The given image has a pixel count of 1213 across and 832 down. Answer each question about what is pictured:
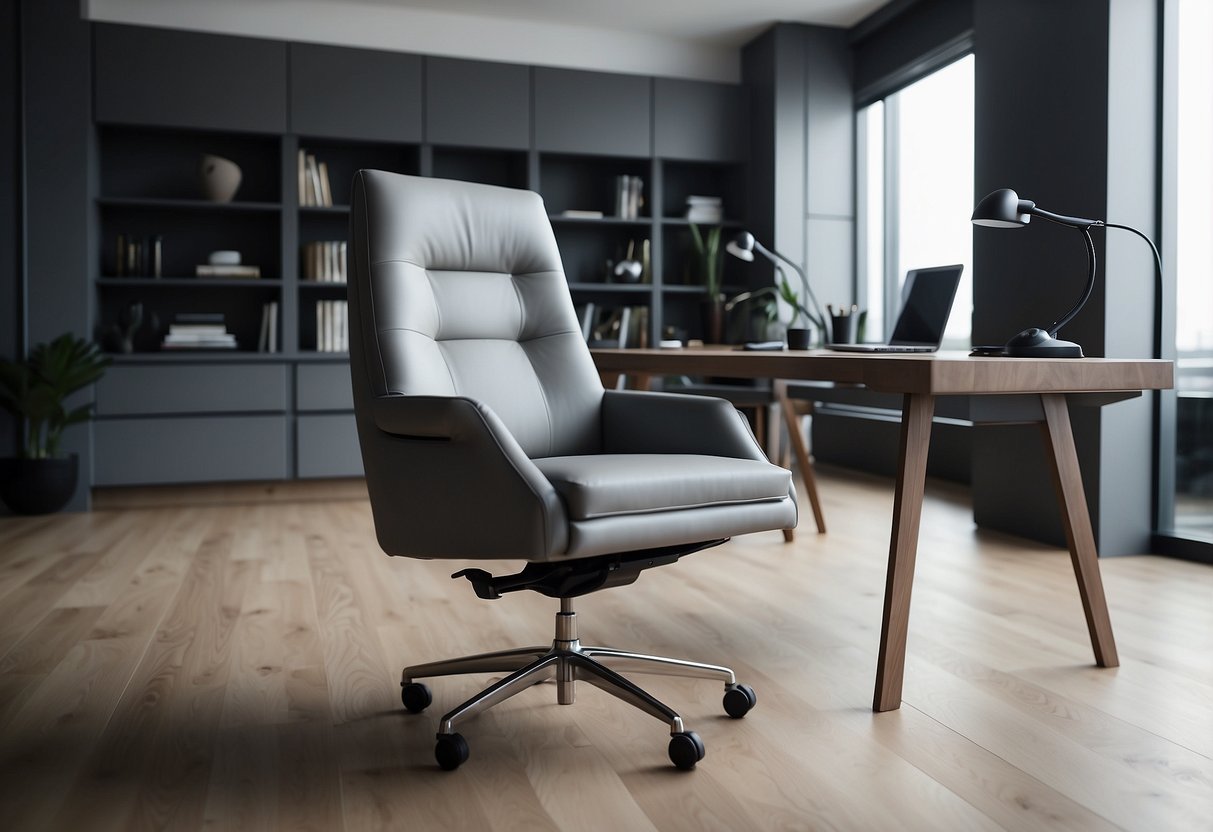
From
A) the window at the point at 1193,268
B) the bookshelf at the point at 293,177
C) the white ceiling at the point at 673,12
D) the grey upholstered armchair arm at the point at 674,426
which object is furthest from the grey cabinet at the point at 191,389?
the window at the point at 1193,268

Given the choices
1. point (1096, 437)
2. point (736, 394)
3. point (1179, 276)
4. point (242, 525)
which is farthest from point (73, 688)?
point (1179, 276)

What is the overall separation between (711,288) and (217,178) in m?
2.51

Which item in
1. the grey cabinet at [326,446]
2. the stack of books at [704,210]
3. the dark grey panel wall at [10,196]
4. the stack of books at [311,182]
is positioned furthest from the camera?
the stack of books at [704,210]

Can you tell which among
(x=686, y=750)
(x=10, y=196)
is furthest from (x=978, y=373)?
(x=10, y=196)

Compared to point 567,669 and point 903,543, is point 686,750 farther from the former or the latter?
point 903,543

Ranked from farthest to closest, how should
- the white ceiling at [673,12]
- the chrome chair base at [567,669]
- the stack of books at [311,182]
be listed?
the white ceiling at [673,12] → the stack of books at [311,182] → the chrome chair base at [567,669]

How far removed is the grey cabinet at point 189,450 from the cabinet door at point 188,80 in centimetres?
134

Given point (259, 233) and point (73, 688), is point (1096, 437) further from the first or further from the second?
point (259, 233)

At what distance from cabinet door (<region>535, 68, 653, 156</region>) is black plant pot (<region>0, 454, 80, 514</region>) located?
2.65m

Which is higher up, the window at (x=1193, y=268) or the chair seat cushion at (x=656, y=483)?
the window at (x=1193, y=268)

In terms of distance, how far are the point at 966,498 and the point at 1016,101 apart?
176cm

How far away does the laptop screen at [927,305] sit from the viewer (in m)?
2.69

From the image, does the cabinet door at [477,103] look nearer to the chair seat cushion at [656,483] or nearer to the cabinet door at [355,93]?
the cabinet door at [355,93]

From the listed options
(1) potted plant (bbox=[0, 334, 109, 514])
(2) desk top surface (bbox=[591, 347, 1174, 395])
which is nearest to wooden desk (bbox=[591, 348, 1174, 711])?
(2) desk top surface (bbox=[591, 347, 1174, 395])
